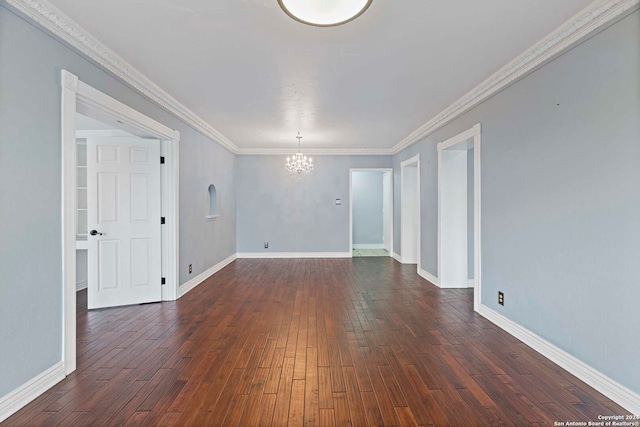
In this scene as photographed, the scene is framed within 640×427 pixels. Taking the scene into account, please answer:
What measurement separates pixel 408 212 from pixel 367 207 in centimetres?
285

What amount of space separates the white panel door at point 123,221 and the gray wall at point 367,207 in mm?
6571

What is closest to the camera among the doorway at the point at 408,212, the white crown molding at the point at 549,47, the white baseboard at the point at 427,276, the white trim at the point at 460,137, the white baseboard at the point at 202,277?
the white crown molding at the point at 549,47

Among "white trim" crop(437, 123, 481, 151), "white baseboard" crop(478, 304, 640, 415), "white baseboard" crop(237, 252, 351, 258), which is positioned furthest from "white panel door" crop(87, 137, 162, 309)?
"white baseboard" crop(478, 304, 640, 415)

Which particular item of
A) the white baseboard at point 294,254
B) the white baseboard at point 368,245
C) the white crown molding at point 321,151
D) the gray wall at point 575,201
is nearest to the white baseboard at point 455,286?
the gray wall at point 575,201

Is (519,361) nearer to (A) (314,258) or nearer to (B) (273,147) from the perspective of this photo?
(A) (314,258)

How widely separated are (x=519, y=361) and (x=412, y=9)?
2.83m

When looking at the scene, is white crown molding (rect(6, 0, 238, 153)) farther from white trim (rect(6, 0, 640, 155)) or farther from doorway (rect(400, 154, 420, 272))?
doorway (rect(400, 154, 420, 272))

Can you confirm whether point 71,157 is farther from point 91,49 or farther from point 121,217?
point 121,217

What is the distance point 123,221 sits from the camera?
407 cm

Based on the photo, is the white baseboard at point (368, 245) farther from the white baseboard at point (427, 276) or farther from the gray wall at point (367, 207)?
the white baseboard at point (427, 276)

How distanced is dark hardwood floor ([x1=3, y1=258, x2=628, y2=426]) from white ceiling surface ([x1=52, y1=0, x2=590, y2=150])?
2.62 meters

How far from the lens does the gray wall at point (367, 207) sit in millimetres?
9969

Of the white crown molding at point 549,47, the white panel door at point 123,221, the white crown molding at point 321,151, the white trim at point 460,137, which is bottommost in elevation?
the white panel door at point 123,221

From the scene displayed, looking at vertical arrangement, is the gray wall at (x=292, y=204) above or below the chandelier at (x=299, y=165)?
below
